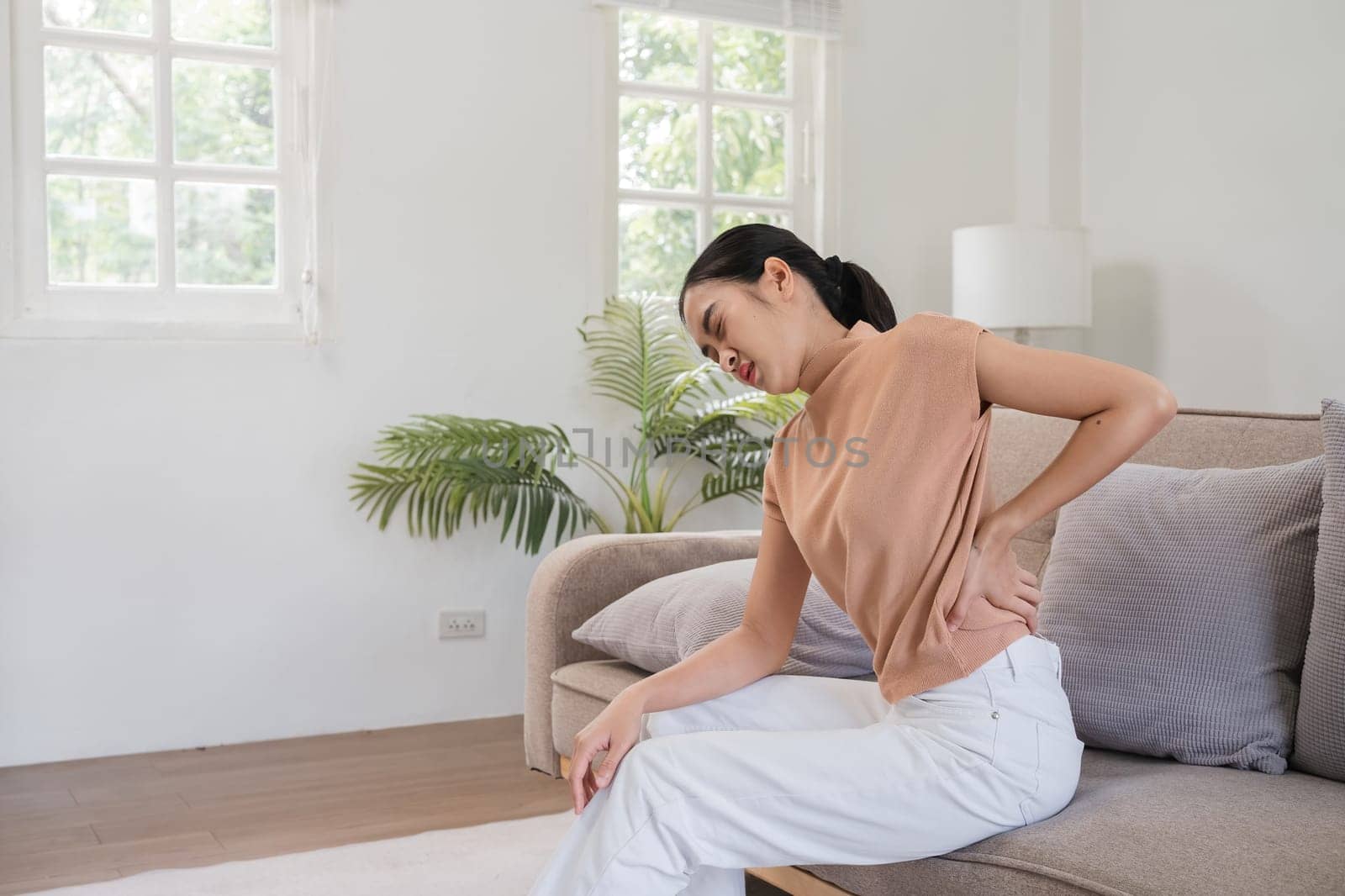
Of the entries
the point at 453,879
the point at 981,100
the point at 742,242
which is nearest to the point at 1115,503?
the point at 742,242

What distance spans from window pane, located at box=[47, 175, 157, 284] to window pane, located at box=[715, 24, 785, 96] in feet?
5.67

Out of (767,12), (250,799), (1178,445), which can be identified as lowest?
(250,799)

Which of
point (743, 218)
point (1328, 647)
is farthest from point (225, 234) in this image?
point (1328, 647)

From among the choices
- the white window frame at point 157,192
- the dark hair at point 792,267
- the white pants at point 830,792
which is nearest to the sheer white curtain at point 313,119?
the white window frame at point 157,192

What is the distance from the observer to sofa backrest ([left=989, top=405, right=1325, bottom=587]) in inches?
72.9

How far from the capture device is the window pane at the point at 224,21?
3.29m

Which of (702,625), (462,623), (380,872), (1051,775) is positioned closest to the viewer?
(1051,775)

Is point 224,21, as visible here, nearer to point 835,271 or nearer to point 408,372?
point 408,372

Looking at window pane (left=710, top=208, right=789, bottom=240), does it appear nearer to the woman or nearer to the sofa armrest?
the sofa armrest

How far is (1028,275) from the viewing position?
362 centimetres

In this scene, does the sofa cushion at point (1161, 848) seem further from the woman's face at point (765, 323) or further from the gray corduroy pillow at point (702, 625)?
the woman's face at point (765, 323)

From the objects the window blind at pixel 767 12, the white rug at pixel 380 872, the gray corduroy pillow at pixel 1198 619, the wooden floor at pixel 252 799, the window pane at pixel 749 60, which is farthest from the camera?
the window pane at pixel 749 60

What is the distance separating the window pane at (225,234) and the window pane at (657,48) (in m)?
1.13

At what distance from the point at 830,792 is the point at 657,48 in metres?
3.00
